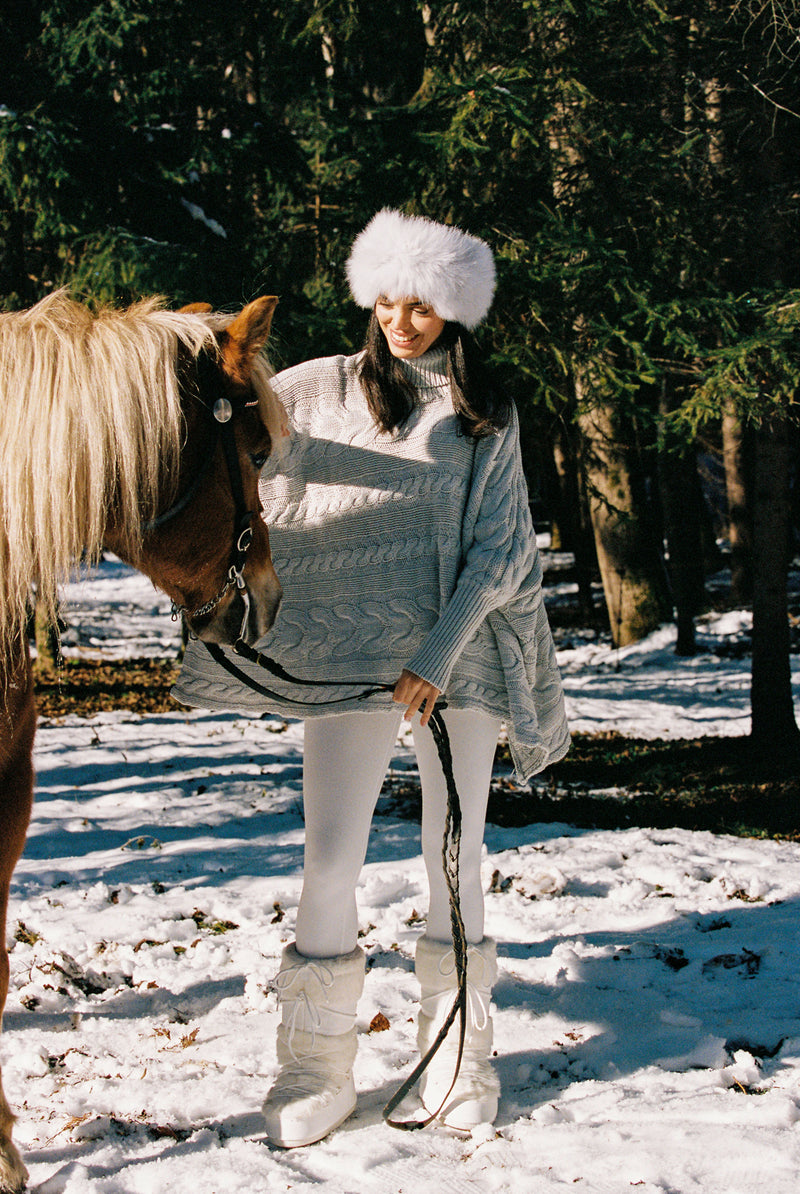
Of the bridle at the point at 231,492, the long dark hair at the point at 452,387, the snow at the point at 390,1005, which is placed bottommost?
the snow at the point at 390,1005

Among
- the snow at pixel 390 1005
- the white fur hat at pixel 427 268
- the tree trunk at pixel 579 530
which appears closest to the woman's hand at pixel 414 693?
the snow at pixel 390 1005

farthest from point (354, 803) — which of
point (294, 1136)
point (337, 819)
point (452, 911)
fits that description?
point (294, 1136)

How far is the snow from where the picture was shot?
85.2 inches

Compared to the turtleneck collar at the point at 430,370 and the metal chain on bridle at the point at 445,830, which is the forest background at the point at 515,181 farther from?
the metal chain on bridle at the point at 445,830

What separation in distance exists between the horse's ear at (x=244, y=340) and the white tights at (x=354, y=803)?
0.90m

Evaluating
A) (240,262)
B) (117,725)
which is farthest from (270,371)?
(117,725)

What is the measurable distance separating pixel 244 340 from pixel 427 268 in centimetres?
60

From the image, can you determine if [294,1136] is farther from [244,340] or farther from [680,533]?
[680,533]

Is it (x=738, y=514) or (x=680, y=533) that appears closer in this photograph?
(x=680, y=533)

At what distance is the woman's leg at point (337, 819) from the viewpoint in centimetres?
237

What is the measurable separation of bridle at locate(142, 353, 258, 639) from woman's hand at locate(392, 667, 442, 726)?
16.2 inches

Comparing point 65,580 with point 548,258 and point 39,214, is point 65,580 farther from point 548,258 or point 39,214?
point 39,214

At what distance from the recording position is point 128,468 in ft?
5.86

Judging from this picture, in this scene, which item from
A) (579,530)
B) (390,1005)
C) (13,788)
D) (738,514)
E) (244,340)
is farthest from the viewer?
(579,530)
